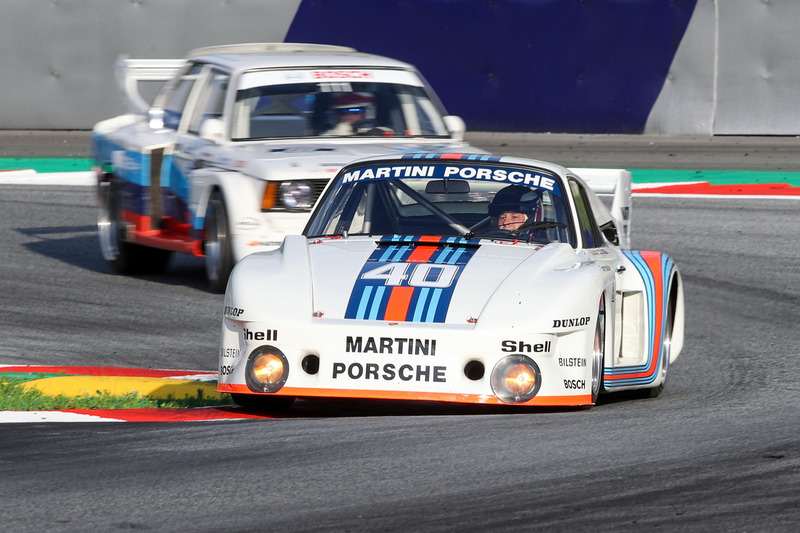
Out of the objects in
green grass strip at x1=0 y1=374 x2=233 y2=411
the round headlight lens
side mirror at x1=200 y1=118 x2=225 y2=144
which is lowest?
green grass strip at x1=0 y1=374 x2=233 y2=411

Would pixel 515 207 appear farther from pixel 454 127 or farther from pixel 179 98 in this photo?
pixel 179 98

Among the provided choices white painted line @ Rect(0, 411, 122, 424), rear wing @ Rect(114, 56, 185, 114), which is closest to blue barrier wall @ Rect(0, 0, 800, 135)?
rear wing @ Rect(114, 56, 185, 114)

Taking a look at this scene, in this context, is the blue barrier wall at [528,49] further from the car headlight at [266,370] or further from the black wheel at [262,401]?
the car headlight at [266,370]

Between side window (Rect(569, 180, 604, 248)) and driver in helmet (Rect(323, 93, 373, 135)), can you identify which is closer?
side window (Rect(569, 180, 604, 248))

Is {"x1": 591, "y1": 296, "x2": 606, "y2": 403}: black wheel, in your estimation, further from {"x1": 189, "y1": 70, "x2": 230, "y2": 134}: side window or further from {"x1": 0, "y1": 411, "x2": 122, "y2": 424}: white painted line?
{"x1": 189, "y1": 70, "x2": 230, "y2": 134}: side window

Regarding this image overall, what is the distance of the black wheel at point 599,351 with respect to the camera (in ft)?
20.3

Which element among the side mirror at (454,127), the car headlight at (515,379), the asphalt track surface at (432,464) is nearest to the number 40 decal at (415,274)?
the car headlight at (515,379)

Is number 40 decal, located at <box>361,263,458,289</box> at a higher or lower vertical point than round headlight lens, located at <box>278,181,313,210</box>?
lower

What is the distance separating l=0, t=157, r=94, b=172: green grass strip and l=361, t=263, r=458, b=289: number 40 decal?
1161cm

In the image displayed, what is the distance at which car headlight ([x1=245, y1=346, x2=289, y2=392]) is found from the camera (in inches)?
233

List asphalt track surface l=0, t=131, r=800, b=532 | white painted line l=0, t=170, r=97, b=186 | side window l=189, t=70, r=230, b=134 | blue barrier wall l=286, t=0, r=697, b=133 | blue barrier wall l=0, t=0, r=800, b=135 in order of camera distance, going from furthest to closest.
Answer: blue barrier wall l=286, t=0, r=697, b=133
blue barrier wall l=0, t=0, r=800, b=135
white painted line l=0, t=170, r=97, b=186
side window l=189, t=70, r=230, b=134
asphalt track surface l=0, t=131, r=800, b=532

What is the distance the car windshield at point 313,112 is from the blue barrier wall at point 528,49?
8.72 m

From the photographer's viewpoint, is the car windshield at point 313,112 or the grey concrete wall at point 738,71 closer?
the car windshield at point 313,112

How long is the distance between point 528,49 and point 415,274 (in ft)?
44.6
